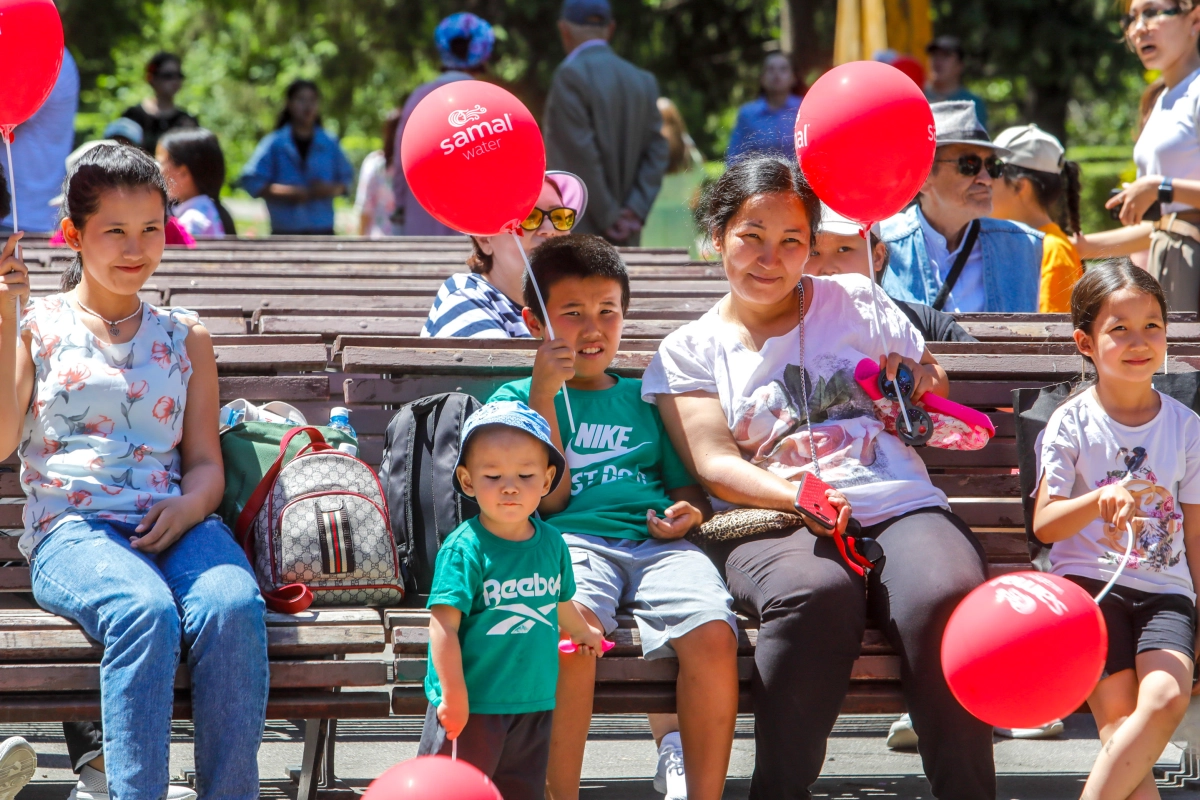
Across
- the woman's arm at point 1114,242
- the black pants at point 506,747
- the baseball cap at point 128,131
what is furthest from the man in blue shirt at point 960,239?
the baseball cap at point 128,131

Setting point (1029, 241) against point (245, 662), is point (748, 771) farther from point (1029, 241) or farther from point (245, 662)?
point (1029, 241)

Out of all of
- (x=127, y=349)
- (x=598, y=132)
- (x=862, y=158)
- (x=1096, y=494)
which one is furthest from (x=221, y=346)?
(x=598, y=132)

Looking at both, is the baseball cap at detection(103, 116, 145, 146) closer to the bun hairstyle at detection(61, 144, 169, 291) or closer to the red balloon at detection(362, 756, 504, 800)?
the bun hairstyle at detection(61, 144, 169, 291)

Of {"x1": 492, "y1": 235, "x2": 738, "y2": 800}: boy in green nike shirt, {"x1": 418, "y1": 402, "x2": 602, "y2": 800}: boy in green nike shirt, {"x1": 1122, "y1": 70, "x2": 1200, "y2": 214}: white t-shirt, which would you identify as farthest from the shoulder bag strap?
{"x1": 418, "y1": 402, "x2": 602, "y2": 800}: boy in green nike shirt

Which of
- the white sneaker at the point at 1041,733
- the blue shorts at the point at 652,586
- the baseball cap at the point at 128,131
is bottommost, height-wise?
the white sneaker at the point at 1041,733

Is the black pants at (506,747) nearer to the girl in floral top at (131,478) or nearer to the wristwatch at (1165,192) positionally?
the girl in floral top at (131,478)

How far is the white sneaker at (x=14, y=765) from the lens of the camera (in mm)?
3229

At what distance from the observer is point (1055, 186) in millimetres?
5844

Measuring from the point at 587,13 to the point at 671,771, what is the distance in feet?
17.1

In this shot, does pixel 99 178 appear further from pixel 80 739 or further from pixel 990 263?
pixel 990 263

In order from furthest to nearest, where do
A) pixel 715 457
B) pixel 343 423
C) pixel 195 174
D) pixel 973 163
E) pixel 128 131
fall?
pixel 128 131 → pixel 195 174 → pixel 973 163 → pixel 343 423 → pixel 715 457

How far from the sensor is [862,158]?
146 inches

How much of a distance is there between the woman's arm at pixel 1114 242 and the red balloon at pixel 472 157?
286 centimetres

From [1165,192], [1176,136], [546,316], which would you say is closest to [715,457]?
[546,316]
